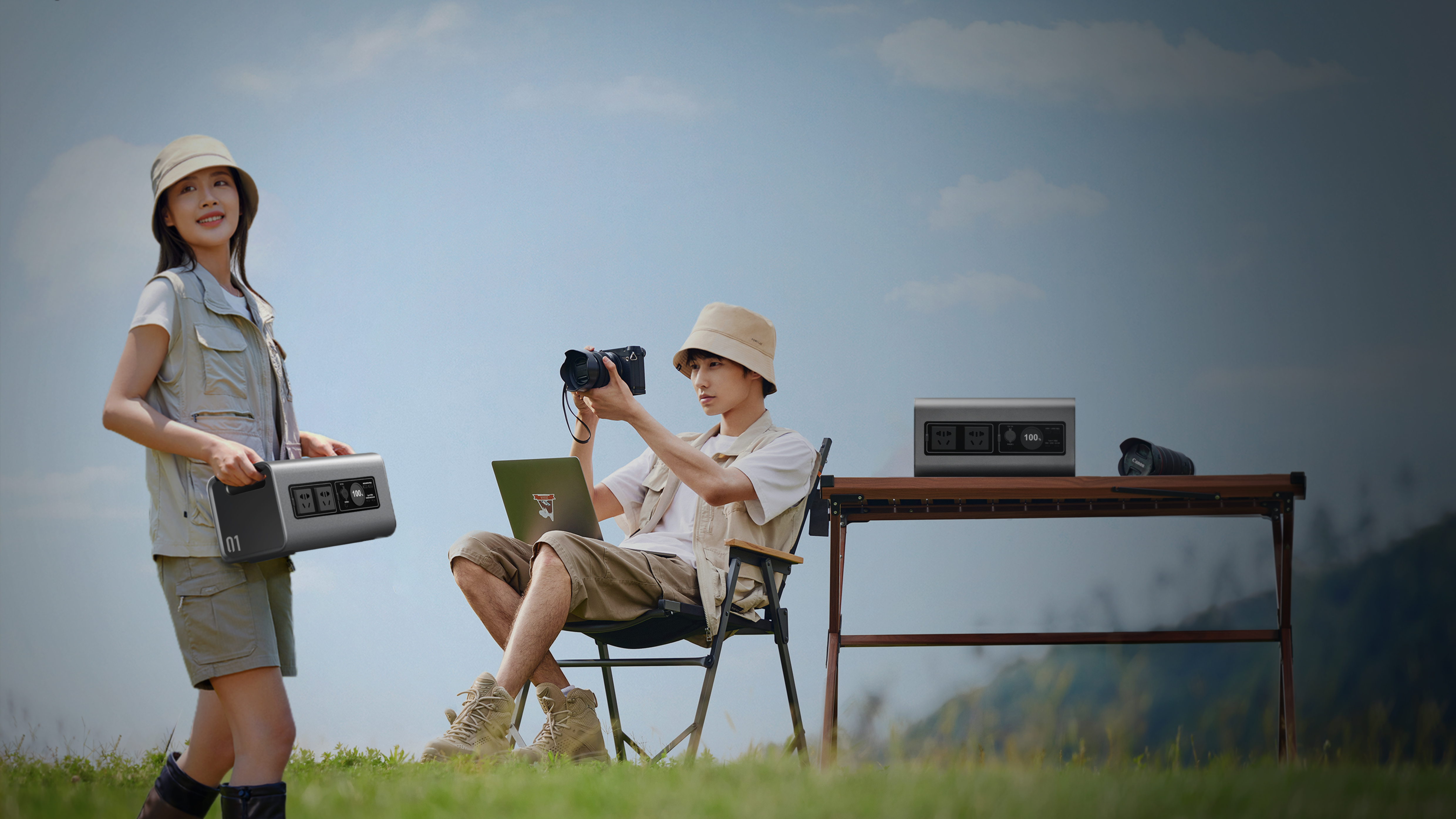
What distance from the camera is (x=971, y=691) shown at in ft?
10.5

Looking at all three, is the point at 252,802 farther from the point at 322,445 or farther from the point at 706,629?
the point at 706,629

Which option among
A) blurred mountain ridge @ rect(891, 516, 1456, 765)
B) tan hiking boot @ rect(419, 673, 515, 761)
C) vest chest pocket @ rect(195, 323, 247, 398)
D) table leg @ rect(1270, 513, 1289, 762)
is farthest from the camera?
blurred mountain ridge @ rect(891, 516, 1456, 765)

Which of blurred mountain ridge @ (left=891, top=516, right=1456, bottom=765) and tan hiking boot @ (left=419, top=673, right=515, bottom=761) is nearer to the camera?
tan hiking boot @ (left=419, top=673, right=515, bottom=761)

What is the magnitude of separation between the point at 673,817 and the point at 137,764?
7.22 ft

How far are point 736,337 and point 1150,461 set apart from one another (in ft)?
3.71

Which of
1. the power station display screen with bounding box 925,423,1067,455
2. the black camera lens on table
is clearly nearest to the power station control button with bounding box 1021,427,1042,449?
the power station display screen with bounding box 925,423,1067,455

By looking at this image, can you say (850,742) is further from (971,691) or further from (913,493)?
(971,691)

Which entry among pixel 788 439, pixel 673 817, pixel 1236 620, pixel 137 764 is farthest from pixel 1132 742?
pixel 137 764

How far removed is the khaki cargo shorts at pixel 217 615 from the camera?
1685 mm

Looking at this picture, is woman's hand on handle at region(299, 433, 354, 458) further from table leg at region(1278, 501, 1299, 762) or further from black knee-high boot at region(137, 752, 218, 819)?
table leg at region(1278, 501, 1299, 762)

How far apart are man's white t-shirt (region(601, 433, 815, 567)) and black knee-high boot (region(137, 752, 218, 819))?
114 centimetres

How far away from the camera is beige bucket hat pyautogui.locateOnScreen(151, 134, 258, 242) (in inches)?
72.6

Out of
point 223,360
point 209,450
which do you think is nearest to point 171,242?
point 223,360

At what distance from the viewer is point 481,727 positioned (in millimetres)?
2219
